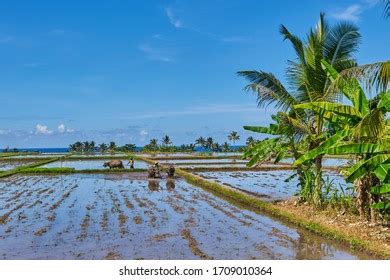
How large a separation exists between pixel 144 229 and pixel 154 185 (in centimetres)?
877

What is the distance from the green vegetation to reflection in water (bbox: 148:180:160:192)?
5015 millimetres

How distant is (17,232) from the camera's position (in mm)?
9305

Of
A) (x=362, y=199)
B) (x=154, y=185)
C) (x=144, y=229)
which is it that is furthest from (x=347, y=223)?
(x=154, y=185)

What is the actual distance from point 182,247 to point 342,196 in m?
4.25

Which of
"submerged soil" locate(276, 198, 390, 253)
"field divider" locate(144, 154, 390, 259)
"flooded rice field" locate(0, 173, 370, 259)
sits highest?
"submerged soil" locate(276, 198, 390, 253)

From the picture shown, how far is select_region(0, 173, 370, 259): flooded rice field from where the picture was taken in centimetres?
757

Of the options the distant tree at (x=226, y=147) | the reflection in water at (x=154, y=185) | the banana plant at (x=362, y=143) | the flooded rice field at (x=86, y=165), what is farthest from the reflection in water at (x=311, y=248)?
the distant tree at (x=226, y=147)

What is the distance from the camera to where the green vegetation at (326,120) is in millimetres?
8133

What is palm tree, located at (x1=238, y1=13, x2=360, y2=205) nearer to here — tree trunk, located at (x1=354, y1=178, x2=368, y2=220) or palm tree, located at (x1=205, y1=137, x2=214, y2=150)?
tree trunk, located at (x1=354, y1=178, x2=368, y2=220)

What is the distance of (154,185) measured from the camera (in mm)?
18281

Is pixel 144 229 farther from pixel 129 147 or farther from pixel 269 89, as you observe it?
pixel 129 147

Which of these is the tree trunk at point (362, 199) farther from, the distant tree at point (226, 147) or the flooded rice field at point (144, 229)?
the distant tree at point (226, 147)

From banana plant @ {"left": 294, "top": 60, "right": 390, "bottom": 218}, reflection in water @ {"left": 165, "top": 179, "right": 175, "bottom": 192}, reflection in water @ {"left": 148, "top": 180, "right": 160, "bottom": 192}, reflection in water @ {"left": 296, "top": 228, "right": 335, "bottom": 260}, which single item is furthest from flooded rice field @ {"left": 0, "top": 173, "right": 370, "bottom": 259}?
banana plant @ {"left": 294, "top": 60, "right": 390, "bottom": 218}

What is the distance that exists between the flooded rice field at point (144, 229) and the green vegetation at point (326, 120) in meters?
1.36
